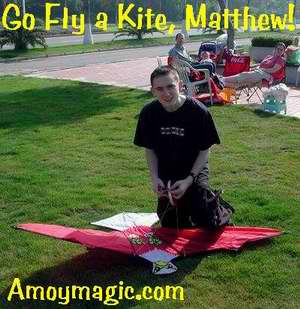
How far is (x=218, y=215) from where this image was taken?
4273 millimetres

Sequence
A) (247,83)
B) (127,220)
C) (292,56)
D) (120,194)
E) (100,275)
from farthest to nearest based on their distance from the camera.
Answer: (292,56), (247,83), (120,194), (127,220), (100,275)

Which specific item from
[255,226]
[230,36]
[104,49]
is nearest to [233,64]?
Result: [230,36]

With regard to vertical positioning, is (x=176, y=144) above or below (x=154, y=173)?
above

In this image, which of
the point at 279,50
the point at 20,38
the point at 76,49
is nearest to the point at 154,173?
the point at 279,50

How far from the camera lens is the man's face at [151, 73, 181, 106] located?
3920 mm

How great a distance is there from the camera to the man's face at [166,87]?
12.9 ft

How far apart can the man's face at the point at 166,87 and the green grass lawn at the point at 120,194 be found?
119 cm

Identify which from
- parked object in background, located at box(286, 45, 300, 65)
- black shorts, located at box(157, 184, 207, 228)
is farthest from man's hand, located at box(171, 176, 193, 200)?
parked object in background, located at box(286, 45, 300, 65)

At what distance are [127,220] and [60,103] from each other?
6.33m

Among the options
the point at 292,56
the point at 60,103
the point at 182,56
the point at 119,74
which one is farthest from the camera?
the point at 119,74

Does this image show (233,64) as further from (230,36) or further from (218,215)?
(218,215)

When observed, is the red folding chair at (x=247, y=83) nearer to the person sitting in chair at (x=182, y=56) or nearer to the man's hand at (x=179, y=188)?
the person sitting in chair at (x=182, y=56)

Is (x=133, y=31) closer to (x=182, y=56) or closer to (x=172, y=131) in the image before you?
(x=182, y=56)

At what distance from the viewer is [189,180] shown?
4.06 metres
